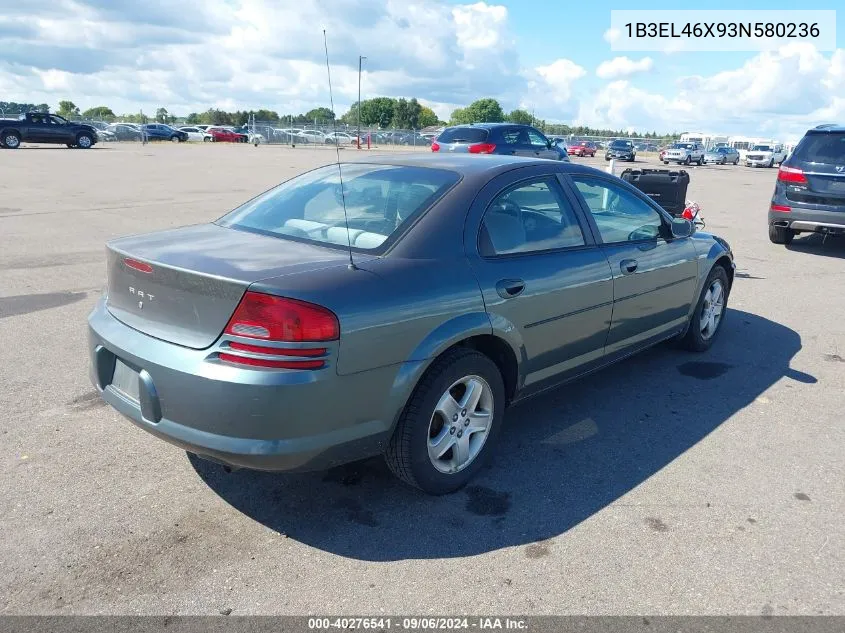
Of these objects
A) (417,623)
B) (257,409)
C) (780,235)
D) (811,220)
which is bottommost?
(417,623)

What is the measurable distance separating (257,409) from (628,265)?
2.65 metres

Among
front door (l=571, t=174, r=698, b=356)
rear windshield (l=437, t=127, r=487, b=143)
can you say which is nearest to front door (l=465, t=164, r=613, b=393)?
front door (l=571, t=174, r=698, b=356)

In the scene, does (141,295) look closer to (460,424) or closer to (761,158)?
(460,424)

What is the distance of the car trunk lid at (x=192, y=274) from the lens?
2.87m

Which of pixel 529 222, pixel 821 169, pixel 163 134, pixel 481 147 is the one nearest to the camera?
pixel 529 222

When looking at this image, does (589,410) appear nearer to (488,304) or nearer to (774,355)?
(488,304)

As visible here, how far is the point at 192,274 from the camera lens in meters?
2.94

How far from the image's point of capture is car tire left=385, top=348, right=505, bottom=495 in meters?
3.17

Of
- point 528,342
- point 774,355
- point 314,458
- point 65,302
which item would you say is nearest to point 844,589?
point 528,342

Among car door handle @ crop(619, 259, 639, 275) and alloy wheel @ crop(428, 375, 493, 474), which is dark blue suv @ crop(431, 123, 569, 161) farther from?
alloy wheel @ crop(428, 375, 493, 474)

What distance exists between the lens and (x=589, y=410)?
14.8ft

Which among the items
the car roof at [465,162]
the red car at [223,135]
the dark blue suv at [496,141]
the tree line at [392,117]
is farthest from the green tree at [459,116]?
the car roof at [465,162]

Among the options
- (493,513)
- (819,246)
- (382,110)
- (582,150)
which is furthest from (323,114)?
(382,110)

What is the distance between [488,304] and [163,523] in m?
1.78
